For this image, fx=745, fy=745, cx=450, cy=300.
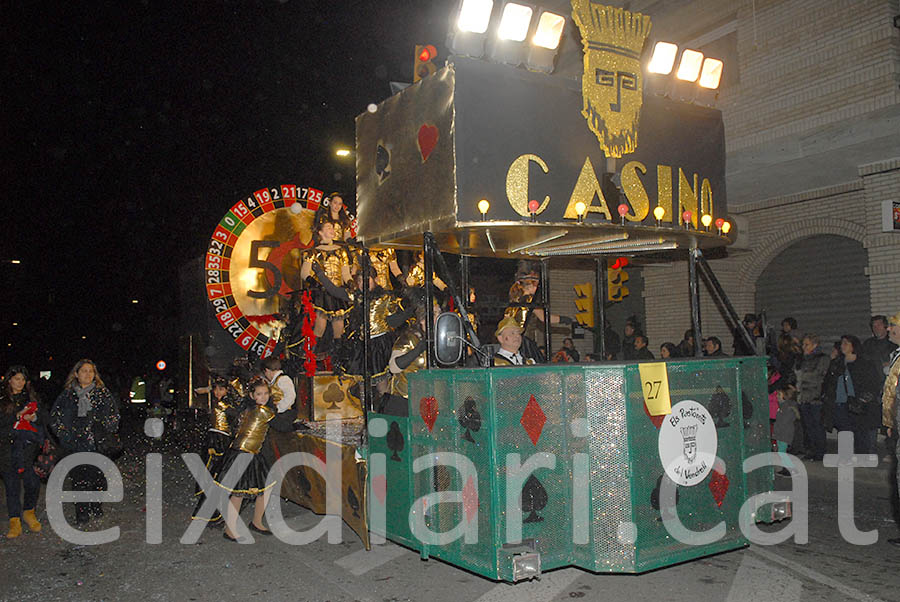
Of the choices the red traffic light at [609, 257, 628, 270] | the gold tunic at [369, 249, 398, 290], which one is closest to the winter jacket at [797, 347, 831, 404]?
the red traffic light at [609, 257, 628, 270]

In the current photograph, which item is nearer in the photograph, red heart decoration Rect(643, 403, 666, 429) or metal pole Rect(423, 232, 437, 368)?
red heart decoration Rect(643, 403, 666, 429)

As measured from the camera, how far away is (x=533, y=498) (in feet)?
15.0

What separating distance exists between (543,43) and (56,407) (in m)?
6.37

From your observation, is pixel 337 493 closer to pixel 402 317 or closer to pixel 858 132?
pixel 402 317

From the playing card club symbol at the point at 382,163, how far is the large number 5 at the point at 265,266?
5.18 metres

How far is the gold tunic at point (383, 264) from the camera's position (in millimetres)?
8445

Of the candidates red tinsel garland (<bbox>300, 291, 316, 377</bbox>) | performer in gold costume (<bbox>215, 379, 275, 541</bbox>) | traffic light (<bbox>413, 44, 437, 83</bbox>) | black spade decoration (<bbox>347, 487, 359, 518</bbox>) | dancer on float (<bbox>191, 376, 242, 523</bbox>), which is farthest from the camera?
red tinsel garland (<bbox>300, 291, 316, 377</bbox>)

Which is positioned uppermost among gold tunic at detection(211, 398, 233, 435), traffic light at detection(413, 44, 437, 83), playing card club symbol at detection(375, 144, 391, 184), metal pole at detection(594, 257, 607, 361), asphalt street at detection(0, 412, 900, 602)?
traffic light at detection(413, 44, 437, 83)

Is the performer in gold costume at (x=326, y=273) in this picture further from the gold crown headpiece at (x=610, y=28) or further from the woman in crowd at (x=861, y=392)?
the woman in crowd at (x=861, y=392)

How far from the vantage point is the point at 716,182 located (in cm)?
621

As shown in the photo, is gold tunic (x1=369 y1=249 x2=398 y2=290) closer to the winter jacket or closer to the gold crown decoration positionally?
the gold crown decoration

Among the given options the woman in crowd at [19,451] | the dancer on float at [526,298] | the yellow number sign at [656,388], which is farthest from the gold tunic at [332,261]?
the yellow number sign at [656,388]

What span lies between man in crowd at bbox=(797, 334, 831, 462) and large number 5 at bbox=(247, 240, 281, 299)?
25.9 feet

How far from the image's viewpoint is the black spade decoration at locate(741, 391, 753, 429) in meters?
5.20
